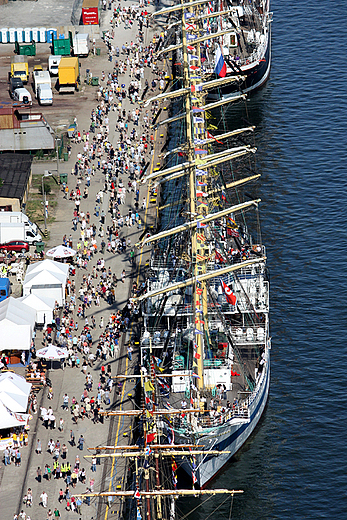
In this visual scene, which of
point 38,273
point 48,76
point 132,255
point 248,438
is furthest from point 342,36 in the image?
point 248,438

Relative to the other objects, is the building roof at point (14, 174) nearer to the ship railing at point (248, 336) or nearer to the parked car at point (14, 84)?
the parked car at point (14, 84)

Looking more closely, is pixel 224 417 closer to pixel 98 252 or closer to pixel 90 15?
pixel 98 252

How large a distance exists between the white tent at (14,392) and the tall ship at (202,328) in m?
9.95

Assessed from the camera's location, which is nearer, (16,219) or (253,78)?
(16,219)

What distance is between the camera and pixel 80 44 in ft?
495

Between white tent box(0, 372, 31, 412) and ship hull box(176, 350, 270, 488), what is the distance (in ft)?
43.1

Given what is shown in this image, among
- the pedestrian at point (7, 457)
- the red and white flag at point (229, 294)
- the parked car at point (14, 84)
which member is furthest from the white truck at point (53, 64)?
the pedestrian at point (7, 457)

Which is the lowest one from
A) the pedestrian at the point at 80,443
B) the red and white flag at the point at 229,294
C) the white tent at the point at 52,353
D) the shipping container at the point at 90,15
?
the pedestrian at the point at 80,443

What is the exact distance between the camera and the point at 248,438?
271 feet

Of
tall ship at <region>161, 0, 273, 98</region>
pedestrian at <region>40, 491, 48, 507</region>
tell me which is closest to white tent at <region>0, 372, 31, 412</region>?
pedestrian at <region>40, 491, 48, 507</region>

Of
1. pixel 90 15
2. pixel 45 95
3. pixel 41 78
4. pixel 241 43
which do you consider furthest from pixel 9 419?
pixel 90 15

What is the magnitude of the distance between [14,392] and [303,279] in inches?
1366

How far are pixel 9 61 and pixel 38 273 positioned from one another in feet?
215

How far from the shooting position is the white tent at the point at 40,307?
92.4 meters
